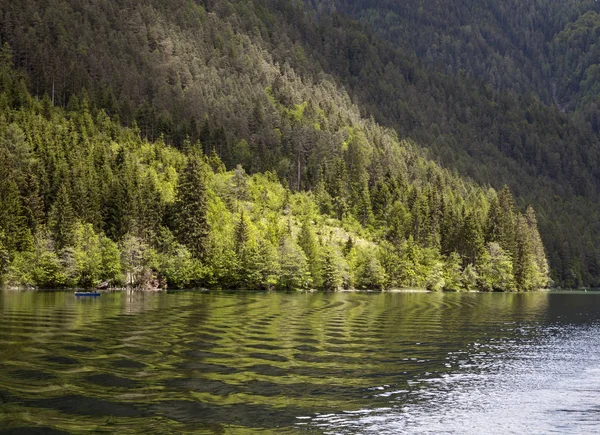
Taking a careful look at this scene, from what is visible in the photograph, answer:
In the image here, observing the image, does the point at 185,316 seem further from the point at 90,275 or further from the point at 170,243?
the point at 170,243

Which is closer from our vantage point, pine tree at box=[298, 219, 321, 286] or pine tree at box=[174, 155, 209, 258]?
pine tree at box=[174, 155, 209, 258]

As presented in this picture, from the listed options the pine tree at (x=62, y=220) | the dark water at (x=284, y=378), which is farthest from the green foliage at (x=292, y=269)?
the dark water at (x=284, y=378)

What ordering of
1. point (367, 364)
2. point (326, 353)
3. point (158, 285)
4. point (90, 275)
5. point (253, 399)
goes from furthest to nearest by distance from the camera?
point (158, 285)
point (90, 275)
point (326, 353)
point (367, 364)
point (253, 399)

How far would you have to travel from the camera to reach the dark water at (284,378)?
95.1 ft

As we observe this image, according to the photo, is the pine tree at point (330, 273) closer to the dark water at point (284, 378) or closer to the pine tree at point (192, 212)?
the pine tree at point (192, 212)

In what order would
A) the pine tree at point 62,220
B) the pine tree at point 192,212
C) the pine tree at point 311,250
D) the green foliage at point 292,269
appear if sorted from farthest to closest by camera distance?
the pine tree at point 311,250
the pine tree at point 192,212
the green foliage at point 292,269
the pine tree at point 62,220

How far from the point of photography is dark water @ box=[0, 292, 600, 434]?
29000 mm

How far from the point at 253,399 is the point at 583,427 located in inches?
584

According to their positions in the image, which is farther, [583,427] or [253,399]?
[253,399]

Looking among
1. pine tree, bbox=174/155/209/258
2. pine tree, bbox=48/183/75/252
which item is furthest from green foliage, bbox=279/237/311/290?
pine tree, bbox=48/183/75/252

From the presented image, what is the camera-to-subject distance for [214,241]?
181500mm

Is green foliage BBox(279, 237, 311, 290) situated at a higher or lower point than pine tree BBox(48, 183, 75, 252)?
lower

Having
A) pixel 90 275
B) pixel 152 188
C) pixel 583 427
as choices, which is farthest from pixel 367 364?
pixel 152 188

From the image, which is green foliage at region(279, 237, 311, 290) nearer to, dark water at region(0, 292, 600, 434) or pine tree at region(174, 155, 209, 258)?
pine tree at region(174, 155, 209, 258)
